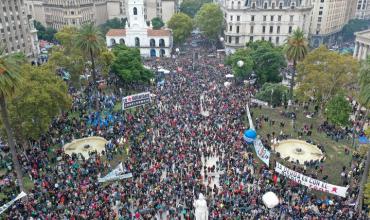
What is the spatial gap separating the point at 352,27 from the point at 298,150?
99587 mm

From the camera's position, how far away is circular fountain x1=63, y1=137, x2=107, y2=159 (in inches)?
1637

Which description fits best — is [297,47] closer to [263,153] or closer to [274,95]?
[274,95]

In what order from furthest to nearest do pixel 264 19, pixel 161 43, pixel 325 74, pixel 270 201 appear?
pixel 161 43 → pixel 264 19 → pixel 325 74 → pixel 270 201

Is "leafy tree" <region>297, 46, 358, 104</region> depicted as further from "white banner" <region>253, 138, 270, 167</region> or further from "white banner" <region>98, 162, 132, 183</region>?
"white banner" <region>98, 162, 132, 183</region>

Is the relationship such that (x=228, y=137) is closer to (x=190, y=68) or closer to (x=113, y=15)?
(x=190, y=68)

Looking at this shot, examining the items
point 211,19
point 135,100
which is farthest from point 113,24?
point 135,100

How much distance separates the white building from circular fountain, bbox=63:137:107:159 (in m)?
54.7

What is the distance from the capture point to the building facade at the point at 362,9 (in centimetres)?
13238

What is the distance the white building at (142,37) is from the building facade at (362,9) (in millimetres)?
81535

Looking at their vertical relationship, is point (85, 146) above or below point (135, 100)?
below

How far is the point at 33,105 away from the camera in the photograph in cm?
3716

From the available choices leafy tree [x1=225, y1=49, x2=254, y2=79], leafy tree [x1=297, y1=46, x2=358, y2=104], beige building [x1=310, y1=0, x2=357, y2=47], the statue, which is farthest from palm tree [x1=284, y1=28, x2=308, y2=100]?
beige building [x1=310, y1=0, x2=357, y2=47]

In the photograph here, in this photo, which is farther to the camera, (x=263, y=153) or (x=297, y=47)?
(x=297, y=47)

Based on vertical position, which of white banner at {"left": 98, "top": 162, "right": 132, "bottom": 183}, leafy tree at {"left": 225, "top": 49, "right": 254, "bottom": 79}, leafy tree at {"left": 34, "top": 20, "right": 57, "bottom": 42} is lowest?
white banner at {"left": 98, "top": 162, "right": 132, "bottom": 183}
